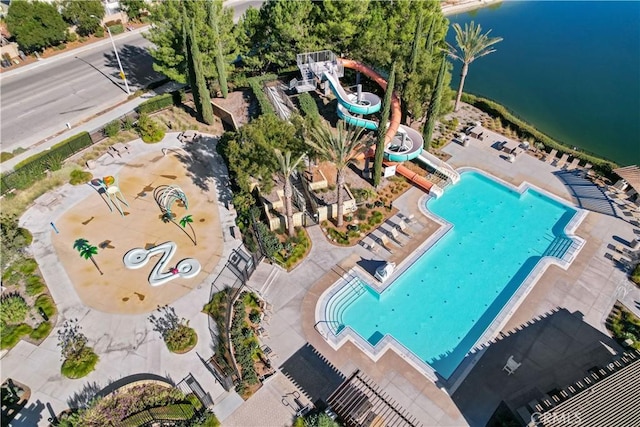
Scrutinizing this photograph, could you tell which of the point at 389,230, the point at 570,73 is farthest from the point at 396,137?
the point at 570,73

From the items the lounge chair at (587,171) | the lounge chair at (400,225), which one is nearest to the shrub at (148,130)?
the lounge chair at (400,225)

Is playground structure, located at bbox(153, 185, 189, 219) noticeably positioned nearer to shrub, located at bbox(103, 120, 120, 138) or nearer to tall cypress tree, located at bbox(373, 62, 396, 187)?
shrub, located at bbox(103, 120, 120, 138)

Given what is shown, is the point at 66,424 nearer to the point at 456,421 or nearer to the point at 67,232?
the point at 67,232

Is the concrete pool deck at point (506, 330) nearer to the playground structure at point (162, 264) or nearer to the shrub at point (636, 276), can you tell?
the shrub at point (636, 276)

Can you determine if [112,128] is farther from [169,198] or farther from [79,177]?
[169,198]

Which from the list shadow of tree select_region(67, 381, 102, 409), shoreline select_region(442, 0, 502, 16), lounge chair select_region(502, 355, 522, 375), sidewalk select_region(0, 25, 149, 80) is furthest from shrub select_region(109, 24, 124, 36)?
lounge chair select_region(502, 355, 522, 375)

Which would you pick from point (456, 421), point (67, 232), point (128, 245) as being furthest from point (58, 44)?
point (456, 421)
